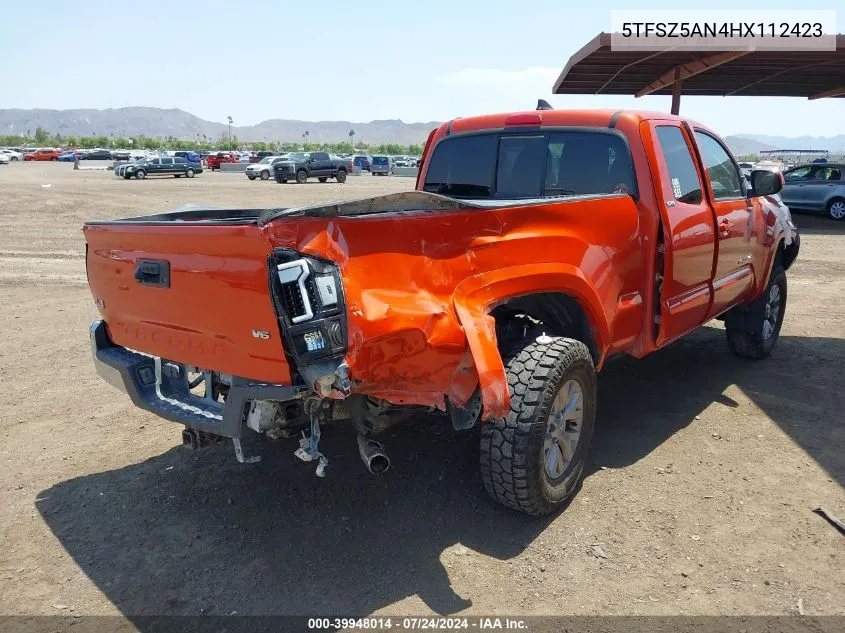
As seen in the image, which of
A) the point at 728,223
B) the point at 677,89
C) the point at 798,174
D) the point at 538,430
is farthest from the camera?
the point at 798,174

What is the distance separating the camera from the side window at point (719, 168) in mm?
4816

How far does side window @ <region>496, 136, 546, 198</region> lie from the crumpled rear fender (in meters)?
1.18

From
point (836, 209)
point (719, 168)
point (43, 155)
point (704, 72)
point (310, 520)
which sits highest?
point (704, 72)

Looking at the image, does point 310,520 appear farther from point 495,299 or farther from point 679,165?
point 679,165

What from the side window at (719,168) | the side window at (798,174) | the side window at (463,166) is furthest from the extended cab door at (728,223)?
the side window at (798,174)

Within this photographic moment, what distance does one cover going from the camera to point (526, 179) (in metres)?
4.50

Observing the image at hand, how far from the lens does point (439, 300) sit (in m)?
2.77

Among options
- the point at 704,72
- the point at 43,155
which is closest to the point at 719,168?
the point at 704,72

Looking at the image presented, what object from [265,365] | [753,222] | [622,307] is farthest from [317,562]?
[753,222]

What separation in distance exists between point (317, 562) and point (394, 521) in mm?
482

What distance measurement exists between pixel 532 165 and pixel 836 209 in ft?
56.2

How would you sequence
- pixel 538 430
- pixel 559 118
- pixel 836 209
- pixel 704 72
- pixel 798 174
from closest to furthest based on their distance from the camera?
pixel 538 430
pixel 559 118
pixel 704 72
pixel 836 209
pixel 798 174

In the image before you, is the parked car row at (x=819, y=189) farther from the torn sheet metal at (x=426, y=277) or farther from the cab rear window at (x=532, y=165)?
the torn sheet metal at (x=426, y=277)

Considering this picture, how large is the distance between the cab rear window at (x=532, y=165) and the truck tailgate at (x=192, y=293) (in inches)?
94.0
